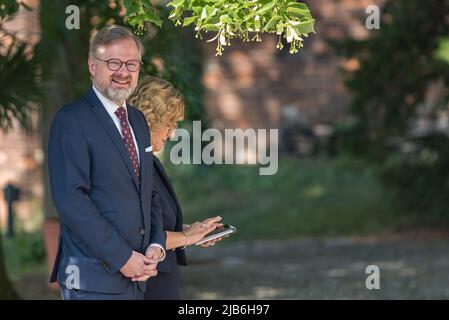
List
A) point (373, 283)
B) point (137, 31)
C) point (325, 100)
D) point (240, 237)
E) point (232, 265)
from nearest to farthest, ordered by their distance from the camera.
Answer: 1. point (137, 31)
2. point (373, 283)
3. point (232, 265)
4. point (240, 237)
5. point (325, 100)

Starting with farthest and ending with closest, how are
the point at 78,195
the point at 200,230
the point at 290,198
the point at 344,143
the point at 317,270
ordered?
the point at 290,198, the point at 344,143, the point at 317,270, the point at 200,230, the point at 78,195

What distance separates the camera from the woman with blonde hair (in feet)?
17.0

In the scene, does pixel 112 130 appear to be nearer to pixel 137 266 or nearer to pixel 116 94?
pixel 116 94

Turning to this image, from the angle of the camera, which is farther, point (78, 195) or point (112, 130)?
point (112, 130)

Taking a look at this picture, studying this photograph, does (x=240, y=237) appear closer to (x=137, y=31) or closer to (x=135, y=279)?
(x=137, y=31)

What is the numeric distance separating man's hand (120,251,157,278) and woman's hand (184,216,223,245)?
1.58ft

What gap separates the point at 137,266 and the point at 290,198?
12.7 m

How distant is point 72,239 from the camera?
462 centimetres

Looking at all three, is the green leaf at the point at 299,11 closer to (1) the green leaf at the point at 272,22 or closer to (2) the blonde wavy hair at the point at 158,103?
(1) the green leaf at the point at 272,22

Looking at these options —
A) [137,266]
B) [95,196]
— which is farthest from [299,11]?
[137,266]

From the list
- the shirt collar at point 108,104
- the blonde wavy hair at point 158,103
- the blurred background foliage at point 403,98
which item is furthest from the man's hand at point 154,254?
the blurred background foliage at point 403,98

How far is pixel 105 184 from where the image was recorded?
4609 mm
